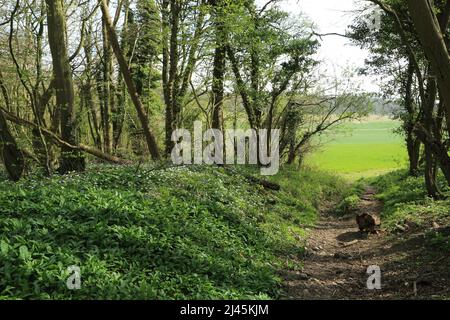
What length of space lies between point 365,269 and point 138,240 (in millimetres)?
4808

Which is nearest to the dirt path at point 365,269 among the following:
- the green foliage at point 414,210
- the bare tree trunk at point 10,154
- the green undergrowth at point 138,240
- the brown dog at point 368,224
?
the brown dog at point 368,224

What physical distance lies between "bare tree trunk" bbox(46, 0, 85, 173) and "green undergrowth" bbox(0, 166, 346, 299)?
1626 millimetres

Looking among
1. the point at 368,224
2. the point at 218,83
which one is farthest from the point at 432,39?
the point at 218,83

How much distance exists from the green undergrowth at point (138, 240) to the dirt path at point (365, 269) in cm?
55

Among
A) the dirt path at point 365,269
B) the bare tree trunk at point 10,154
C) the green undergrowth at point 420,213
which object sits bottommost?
the dirt path at point 365,269

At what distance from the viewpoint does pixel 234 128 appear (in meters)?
27.0

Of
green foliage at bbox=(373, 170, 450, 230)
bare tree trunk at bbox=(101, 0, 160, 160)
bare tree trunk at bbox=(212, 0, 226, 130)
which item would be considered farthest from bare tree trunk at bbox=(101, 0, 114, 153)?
green foliage at bbox=(373, 170, 450, 230)

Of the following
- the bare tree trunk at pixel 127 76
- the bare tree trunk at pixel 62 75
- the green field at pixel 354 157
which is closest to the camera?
the bare tree trunk at pixel 62 75

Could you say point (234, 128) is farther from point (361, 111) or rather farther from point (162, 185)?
point (162, 185)

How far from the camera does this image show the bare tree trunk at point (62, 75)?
1147 centimetres

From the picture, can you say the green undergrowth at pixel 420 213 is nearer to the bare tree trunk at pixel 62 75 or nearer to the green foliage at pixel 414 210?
the green foliage at pixel 414 210

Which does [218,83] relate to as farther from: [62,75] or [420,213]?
[420,213]
